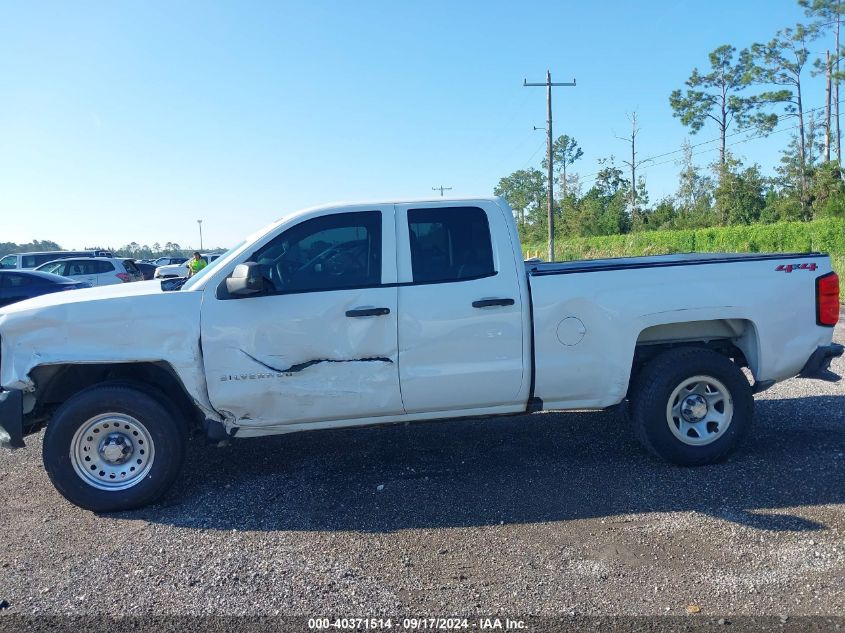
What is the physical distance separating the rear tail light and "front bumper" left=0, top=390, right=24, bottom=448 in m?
5.77

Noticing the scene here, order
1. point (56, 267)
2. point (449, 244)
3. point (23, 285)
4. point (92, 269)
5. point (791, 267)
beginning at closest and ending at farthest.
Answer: point (449, 244) < point (791, 267) < point (23, 285) < point (56, 267) < point (92, 269)

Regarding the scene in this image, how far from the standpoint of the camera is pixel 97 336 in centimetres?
461

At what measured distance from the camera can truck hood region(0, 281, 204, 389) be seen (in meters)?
4.60

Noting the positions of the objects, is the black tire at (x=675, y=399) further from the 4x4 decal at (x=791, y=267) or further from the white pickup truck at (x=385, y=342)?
the 4x4 decal at (x=791, y=267)

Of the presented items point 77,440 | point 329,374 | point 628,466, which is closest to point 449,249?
point 329,374

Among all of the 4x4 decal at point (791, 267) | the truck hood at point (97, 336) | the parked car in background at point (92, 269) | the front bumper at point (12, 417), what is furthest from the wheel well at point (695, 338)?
the parked car in background at point (92, 269)

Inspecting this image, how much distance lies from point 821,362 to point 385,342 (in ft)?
10.9

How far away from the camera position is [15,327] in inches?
182

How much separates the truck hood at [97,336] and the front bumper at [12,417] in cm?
8

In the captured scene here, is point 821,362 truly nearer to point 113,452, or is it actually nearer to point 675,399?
point 675,399

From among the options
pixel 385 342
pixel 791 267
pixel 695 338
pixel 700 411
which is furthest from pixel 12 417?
pixel 791 267

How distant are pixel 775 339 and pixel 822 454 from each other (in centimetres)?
99

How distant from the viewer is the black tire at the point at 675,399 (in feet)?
16.4

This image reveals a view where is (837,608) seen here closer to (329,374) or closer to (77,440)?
(329,374)
